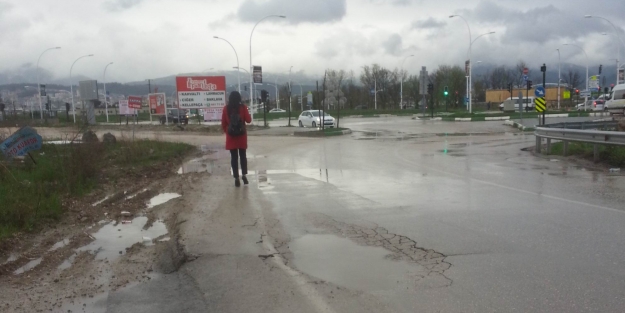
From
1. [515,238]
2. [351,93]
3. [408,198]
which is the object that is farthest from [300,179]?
[351,93]

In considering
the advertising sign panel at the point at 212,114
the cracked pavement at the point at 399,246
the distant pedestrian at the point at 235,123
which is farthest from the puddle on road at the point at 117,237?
the advertising sign panel at the point at 212,114

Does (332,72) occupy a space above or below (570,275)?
above

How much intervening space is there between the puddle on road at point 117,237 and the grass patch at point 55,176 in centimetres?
105

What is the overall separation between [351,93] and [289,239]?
323 feet

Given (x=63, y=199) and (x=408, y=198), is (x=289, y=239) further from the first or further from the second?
(x=63, y=199)

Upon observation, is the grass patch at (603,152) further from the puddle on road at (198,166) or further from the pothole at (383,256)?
the puddle on road at (198,166)

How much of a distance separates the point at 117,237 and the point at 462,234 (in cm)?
472

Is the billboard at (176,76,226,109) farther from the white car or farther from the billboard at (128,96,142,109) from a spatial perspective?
the white car

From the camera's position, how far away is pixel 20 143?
1120 centimetres

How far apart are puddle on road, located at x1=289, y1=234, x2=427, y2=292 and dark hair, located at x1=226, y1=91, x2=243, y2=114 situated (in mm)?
5077

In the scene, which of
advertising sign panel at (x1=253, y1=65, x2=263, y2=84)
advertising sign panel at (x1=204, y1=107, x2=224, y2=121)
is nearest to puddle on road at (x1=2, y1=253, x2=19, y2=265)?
advertising sign panel at (x1=204, y1=107, x2=224, y2=121)

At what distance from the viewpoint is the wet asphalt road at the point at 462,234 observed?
15.8 ft

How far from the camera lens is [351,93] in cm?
10400

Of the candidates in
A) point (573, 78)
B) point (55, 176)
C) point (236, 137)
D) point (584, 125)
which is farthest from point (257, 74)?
point (573, 78)
